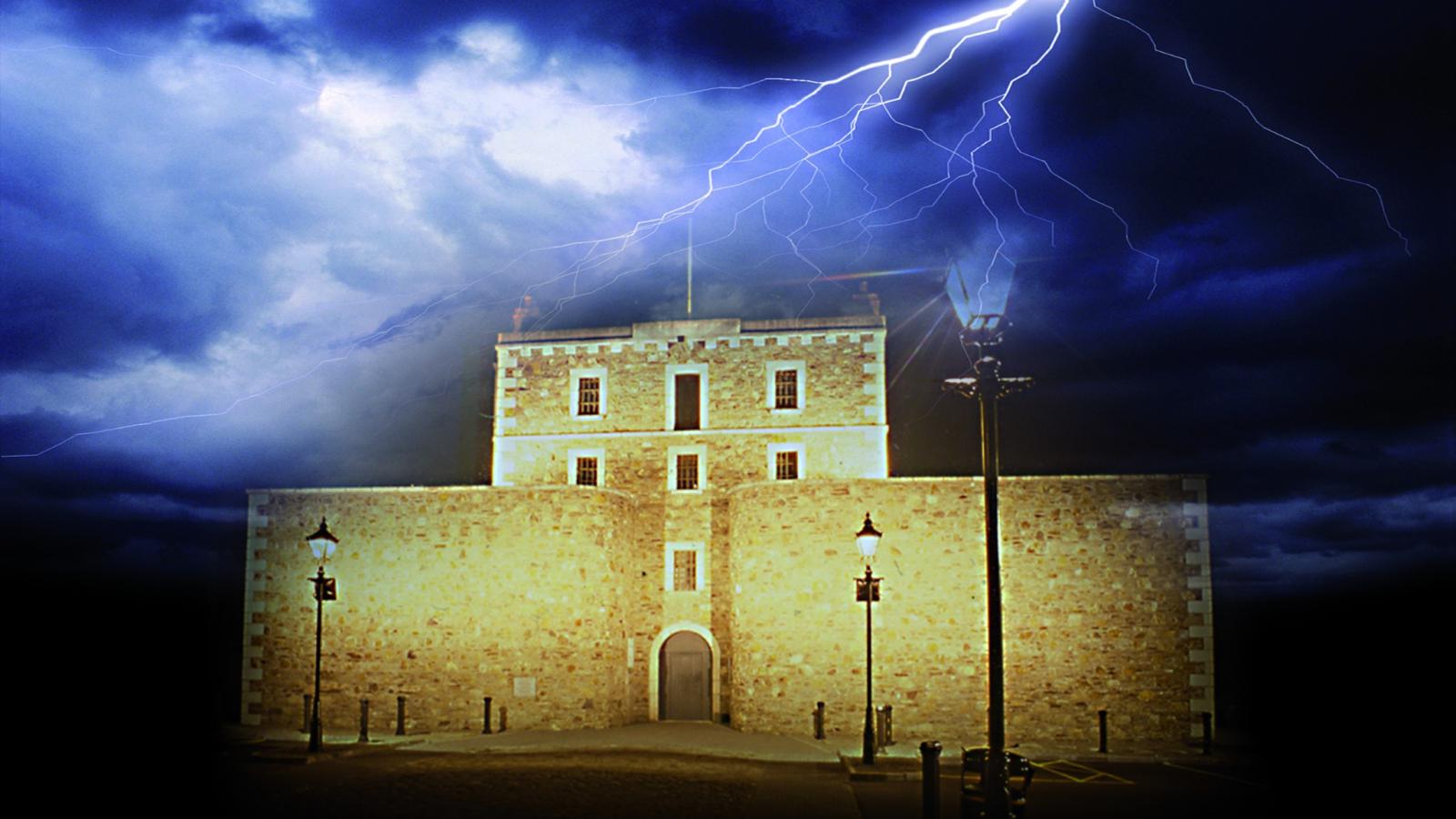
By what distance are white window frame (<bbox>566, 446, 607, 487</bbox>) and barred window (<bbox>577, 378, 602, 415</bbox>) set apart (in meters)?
1.03

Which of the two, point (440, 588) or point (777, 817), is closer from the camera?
Answer: point (777, 817)

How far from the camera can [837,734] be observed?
21.9 meters

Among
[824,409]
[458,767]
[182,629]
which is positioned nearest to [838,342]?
[824,409]

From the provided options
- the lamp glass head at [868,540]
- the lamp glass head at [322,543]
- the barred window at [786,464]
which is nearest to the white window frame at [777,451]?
the barred window at [786,464]

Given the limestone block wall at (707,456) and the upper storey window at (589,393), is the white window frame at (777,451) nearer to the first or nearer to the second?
the limestone block wall at (707,456)

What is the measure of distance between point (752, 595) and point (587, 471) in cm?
650

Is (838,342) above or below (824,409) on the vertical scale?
above

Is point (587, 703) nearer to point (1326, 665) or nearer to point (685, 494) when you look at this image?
point (685, 494)

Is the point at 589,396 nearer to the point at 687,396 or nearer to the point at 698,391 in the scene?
the point at 687,396

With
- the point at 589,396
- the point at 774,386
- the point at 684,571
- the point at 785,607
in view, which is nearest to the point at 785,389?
the point at 774,386

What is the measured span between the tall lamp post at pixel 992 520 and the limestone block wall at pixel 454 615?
46.2 ft

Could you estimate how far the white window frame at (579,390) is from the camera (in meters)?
27.2

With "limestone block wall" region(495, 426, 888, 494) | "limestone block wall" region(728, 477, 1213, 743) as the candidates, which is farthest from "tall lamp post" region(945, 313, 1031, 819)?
"limestone block wall" region(495, 426, 888, 494)

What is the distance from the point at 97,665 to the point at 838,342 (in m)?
34.0
